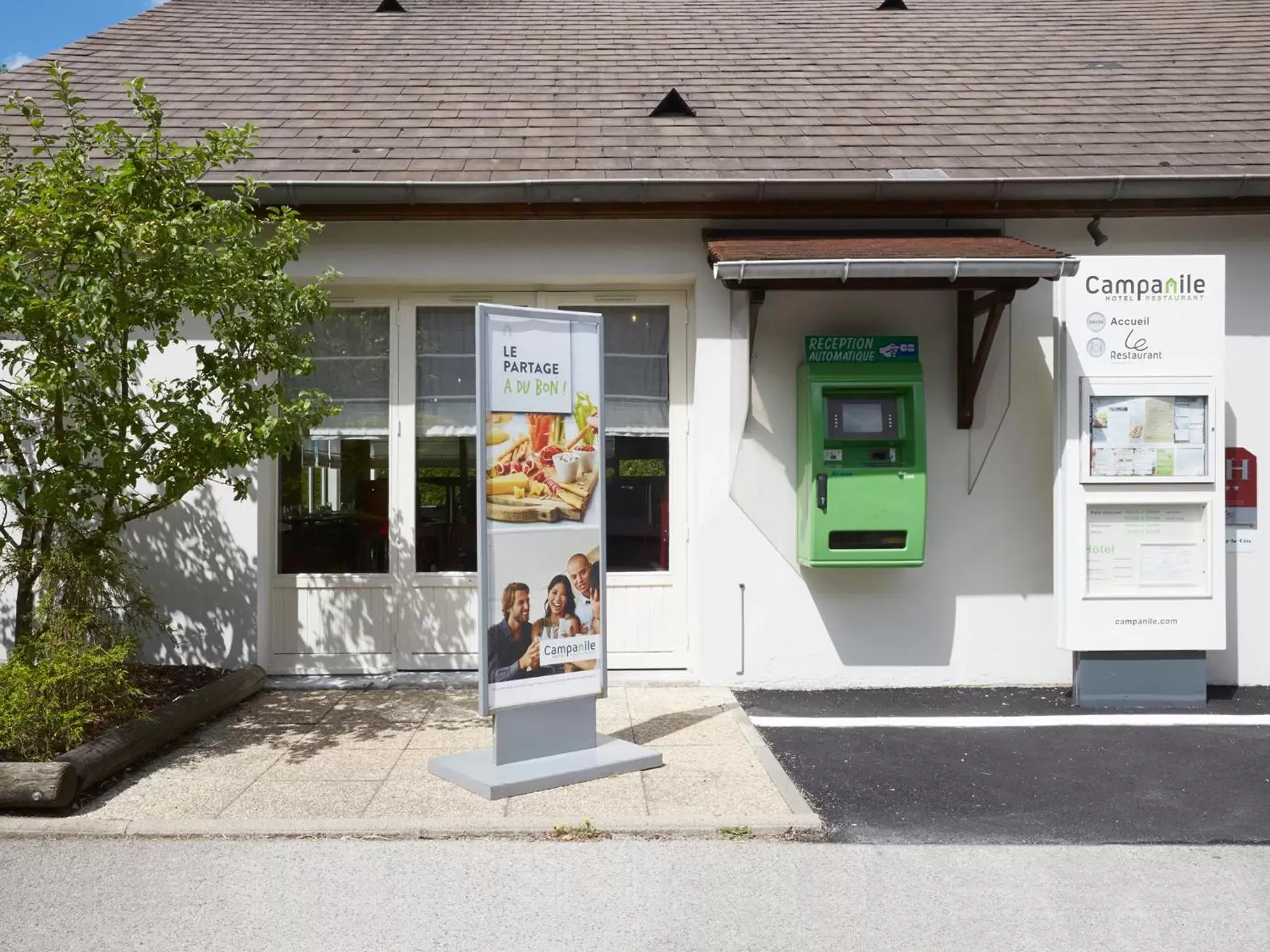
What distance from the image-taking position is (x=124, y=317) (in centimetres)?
509

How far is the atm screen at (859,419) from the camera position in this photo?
6.62 metres

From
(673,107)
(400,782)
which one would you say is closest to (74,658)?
(400,782)

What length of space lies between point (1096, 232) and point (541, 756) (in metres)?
5.02

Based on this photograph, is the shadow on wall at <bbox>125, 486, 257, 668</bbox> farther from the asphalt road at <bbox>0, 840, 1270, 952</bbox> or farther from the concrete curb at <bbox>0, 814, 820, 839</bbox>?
the asphalt road at <bbox>0, 840, 1270, 952</bbox>

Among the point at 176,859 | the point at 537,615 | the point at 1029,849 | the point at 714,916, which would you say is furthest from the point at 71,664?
the point at 1029,849

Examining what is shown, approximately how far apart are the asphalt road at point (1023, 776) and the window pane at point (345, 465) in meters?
2.93

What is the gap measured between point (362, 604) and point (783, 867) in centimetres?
420

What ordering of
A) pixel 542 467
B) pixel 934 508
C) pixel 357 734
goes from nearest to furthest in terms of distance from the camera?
pixel 542 467
pixel 357 734
pixel 934 508

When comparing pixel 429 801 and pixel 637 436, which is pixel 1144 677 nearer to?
pixel 637 436

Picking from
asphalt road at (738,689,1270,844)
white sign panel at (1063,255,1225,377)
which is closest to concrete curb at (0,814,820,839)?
asphalt road at (738,689,1270,844)

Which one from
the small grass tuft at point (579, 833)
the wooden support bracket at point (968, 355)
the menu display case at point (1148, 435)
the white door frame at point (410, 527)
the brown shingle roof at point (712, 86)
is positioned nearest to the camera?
the small grass tuft at point (579, 833)

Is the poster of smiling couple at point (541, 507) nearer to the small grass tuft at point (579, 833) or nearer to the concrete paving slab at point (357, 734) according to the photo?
the small grass tuft at point (579, 833)

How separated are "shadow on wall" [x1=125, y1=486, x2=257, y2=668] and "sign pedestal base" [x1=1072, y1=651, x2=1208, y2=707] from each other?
17.8ft

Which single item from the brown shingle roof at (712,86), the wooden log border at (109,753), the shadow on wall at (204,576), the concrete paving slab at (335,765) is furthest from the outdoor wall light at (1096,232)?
the wooden log border at (109,753)
